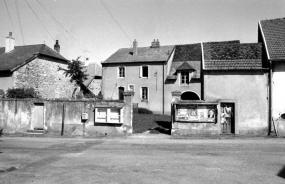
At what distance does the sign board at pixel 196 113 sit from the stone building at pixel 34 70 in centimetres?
1845

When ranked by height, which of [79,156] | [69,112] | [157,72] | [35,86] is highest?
[157,72]

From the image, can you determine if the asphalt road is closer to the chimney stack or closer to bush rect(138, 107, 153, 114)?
bush rect(138, 107, 153, 114)

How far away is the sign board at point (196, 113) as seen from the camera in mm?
14266

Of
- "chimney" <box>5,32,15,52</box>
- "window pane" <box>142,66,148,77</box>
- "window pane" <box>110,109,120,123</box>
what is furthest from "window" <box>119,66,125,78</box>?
"window pane" <box>110,109,120,123</box>

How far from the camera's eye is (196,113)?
14.4 metres

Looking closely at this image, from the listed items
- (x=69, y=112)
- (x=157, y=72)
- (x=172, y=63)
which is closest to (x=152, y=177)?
(x=69, y=112)

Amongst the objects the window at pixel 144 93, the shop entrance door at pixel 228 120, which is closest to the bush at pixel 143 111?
the window at pixel 144 93

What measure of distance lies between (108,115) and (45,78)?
17157 mm

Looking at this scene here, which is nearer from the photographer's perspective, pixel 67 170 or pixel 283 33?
pixel 67 170

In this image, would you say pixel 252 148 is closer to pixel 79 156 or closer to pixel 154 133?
pixel 154 133

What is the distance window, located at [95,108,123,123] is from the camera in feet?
47.4

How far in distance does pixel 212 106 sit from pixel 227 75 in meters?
3.02

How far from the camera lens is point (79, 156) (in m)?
9.23

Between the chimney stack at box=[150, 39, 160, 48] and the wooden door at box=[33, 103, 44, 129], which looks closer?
the wooden door at box=[33, 103, 44, 129]
